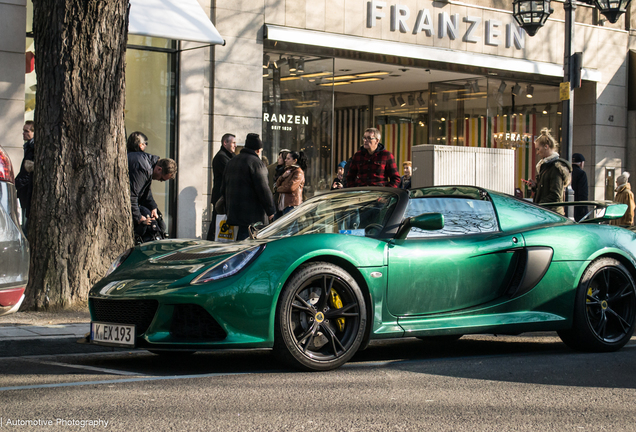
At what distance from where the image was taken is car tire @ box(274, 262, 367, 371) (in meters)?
5.40

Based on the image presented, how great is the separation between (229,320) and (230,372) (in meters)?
0.55

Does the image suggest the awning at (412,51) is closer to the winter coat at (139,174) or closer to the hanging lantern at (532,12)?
the hanging lantern at (532,12)

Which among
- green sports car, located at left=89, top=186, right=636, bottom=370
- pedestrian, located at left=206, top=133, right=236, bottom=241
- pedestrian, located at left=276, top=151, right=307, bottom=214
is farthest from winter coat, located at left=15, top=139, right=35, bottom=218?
green sports car, located at left=89, top=186, right=636, bottom=370

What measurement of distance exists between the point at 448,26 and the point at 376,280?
13691 mm

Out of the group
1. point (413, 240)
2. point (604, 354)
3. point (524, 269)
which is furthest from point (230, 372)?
point (604, 354)

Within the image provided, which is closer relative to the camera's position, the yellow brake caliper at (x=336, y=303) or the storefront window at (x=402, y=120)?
the yellow brake caliper at (x=336, y=303)

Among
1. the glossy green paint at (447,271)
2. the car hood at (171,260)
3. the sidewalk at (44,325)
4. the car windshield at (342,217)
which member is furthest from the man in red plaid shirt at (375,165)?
the car hood at (171,260)

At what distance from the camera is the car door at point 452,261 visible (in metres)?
5.89

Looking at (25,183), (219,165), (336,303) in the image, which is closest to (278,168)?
(219,165)

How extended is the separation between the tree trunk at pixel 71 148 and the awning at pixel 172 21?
423cm

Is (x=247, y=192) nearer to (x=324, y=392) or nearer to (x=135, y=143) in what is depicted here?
(x=135, y=143)

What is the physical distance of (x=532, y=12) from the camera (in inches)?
544

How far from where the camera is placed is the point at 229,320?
5270 mm

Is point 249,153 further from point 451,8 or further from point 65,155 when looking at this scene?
point 451,8
